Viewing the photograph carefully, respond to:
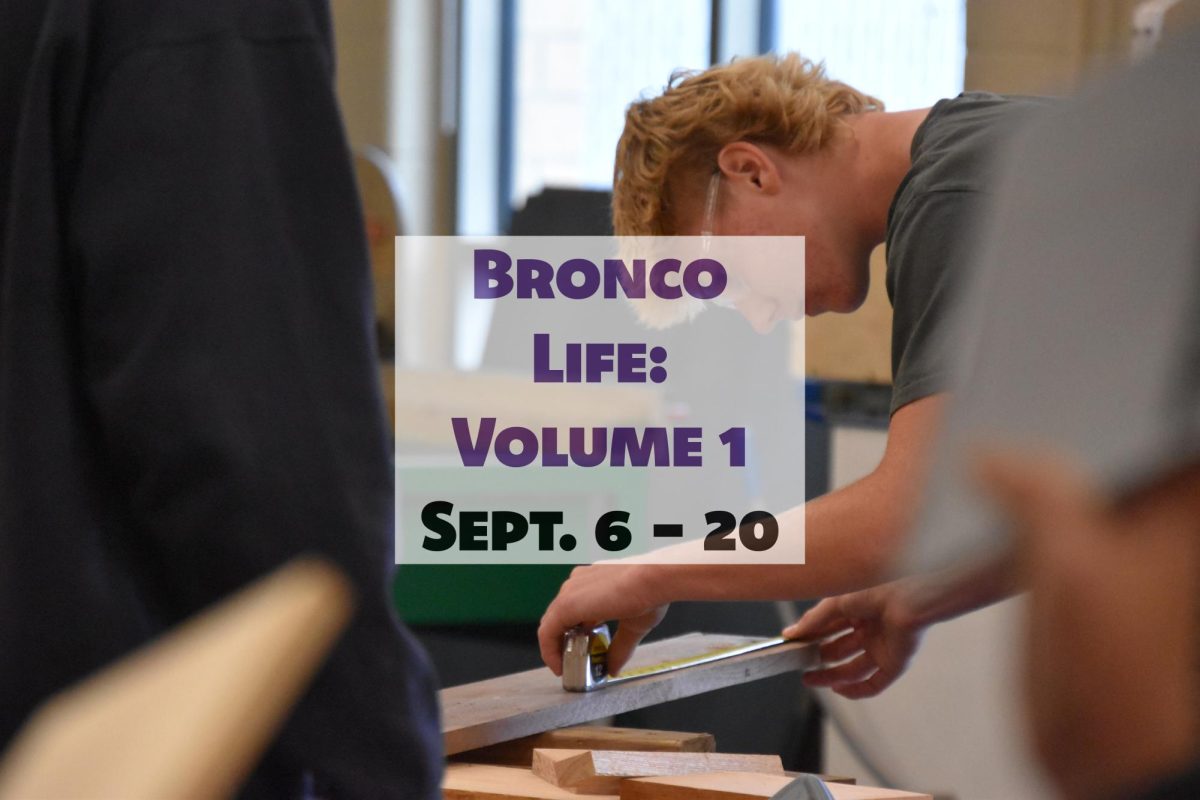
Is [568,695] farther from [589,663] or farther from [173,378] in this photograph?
[173,378]

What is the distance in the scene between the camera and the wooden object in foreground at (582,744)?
1.20m

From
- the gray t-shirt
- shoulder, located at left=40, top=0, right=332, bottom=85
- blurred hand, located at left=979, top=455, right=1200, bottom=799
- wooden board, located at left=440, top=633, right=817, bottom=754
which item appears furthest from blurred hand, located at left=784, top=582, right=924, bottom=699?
blurred hand, located at left=979, top=455, right=1200, bottom=799

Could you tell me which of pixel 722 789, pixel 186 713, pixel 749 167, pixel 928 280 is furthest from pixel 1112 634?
pixel 749 167

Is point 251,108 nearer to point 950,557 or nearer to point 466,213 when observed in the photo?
point 950,557

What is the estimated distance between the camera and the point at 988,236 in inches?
11.9

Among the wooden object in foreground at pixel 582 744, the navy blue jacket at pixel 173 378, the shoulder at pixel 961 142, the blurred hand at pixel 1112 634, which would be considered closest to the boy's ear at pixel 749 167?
the shoulder at pixel 961 142

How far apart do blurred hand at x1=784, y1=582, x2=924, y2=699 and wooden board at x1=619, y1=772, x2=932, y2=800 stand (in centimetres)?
36

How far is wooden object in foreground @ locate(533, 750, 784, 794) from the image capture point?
1093 millimetres

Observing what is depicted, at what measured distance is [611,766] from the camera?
43.6 inches

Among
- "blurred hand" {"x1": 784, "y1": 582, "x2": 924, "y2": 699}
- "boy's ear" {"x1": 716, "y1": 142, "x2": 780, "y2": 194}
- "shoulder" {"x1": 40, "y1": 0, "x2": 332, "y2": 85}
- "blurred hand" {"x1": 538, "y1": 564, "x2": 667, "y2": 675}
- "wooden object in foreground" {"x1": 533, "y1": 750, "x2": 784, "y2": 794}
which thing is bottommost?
"blurred hand" {"x1": 784, "y1": 582, "x2": 924, "y2": 699}

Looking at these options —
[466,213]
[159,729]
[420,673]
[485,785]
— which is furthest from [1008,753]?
[466,213]

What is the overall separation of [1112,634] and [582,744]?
99 centimetres

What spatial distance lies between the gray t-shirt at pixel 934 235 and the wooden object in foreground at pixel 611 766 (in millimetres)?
338

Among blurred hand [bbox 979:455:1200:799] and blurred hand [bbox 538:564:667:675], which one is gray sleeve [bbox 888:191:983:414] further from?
blurred hand [bbox 979:455:1200:799]
